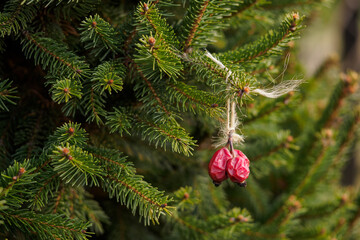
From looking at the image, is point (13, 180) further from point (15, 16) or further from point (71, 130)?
point (15, 16)

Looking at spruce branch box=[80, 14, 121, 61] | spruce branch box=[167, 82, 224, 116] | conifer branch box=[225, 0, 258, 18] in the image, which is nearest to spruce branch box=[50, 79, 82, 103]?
spruce branch box=[80, 14, 121, 61]

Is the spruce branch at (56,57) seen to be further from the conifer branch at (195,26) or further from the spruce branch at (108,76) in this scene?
the conifer branch at (195,26)

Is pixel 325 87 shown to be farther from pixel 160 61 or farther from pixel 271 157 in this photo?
pixel 160 61

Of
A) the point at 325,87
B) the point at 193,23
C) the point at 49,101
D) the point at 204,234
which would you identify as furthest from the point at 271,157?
the point at 325,87

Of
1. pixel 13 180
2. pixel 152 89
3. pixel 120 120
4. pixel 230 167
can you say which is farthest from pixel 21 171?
pixel 230 167

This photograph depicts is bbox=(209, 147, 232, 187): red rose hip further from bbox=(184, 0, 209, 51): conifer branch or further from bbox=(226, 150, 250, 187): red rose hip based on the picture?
bbox=(184, 0, 209, 51): conifer branch
